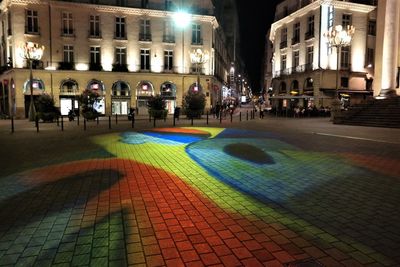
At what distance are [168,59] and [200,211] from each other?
138 feet

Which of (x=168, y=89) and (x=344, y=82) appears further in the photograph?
(x=168, y=89)

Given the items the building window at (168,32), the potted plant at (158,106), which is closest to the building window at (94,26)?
the building window at (168,32)

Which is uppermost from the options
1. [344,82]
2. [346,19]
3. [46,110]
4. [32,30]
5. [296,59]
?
[346,19]

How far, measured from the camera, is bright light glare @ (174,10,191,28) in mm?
44500

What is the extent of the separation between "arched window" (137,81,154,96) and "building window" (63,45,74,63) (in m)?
9.04

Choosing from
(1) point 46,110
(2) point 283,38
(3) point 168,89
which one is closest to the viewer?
(1) point 46,110

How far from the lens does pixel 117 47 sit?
143 feet

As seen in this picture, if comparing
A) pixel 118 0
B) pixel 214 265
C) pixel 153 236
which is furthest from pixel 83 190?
pixel 118 0

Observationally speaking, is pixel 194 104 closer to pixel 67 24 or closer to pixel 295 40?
Result: pixel 67 24

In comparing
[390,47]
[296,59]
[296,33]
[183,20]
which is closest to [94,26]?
[183,20]

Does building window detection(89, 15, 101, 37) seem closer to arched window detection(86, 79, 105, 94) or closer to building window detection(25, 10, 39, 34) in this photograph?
arched window detection(86, 79, 105, 94)

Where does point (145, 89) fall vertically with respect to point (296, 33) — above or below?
below

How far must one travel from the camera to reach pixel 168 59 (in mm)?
45625

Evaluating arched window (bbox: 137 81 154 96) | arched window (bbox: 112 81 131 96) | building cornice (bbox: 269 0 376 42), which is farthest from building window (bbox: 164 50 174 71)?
building cornice (bbox: 269 0 376 42)
